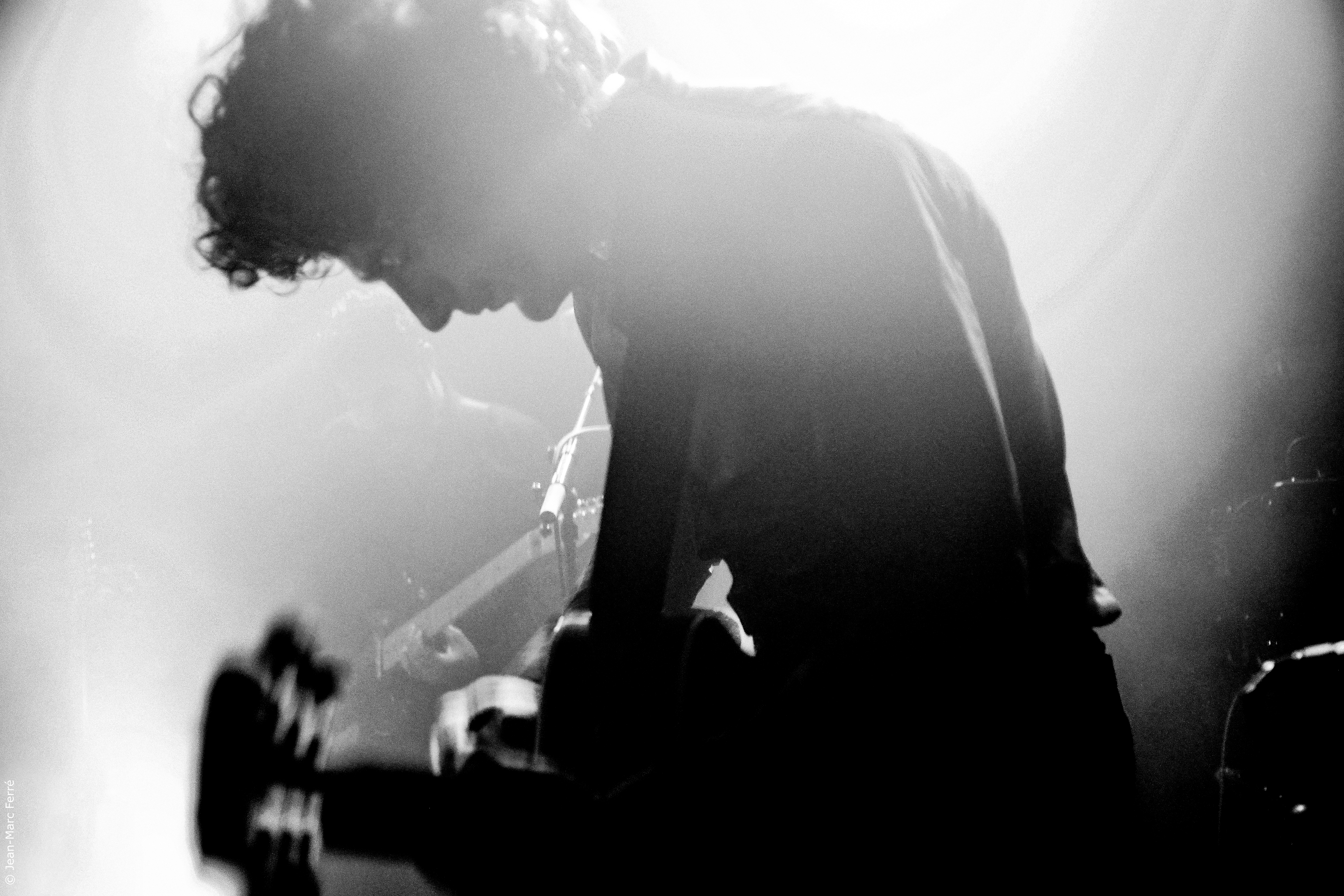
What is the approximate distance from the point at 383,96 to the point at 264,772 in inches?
31.3

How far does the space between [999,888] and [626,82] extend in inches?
36.0

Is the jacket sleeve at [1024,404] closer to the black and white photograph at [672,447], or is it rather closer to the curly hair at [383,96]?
the black and white photograph at [672,447]

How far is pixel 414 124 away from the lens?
45.6 inches

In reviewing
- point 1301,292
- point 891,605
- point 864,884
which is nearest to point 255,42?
point 891,605

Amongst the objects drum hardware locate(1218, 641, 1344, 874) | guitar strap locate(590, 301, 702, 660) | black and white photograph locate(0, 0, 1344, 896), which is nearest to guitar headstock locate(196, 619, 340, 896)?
black and white photograph locate(0, 0, 1344, 896)

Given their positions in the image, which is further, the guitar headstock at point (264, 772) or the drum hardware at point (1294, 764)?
the drum hardware at point (1294, 764)

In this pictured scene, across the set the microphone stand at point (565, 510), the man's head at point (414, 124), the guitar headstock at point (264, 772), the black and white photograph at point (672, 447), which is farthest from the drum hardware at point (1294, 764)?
the guitar headstock at point (264, 772)

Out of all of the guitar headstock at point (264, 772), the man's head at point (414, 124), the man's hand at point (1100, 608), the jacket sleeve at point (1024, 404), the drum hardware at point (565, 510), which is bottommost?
the drum hardware at point (565, 510)

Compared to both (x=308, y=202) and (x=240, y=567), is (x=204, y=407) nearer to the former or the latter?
(x=240, y=567)

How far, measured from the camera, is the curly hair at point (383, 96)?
1150 millimetres

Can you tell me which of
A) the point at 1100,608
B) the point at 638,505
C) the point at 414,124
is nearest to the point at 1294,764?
the point at 1100,608

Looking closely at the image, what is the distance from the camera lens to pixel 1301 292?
4027 millimetres

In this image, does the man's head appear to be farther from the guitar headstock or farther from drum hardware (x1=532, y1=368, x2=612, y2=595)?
drum hardware (x1=532, y1=368, x2=612, y2=595)

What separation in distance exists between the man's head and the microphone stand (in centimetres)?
160
